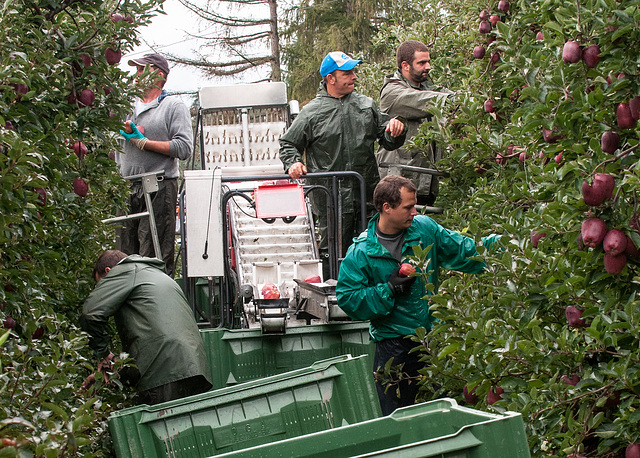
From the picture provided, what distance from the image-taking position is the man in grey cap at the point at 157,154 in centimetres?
786

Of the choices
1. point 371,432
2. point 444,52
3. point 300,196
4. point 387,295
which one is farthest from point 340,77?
point 371,432

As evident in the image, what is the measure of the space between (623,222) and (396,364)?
248 centimetres

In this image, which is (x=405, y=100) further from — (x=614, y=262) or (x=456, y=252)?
(x=614, y=262)

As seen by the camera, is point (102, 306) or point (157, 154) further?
point (157, 154)

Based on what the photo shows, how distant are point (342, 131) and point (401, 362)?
2.60 metres

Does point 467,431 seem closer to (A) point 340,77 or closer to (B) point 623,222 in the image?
(B) point 623,222

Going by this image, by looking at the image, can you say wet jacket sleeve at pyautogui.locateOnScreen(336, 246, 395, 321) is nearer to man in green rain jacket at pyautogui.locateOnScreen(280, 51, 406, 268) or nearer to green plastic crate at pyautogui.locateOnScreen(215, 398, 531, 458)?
green plastic crate at pyautogui.locateOnScreen(215, 398, 531, 458)

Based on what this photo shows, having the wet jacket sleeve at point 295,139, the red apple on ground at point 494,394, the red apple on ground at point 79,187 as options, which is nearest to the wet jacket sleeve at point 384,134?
the wet jacket sleeve at point 295,139

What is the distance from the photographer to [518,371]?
3.28m

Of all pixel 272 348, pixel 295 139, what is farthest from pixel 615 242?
pixel 295 139

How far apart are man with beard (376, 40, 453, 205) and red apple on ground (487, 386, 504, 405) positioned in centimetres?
340

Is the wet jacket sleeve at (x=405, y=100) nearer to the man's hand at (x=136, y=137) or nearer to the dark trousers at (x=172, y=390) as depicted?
the man's hand at (x=136, y=137)

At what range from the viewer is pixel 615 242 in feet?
8.29

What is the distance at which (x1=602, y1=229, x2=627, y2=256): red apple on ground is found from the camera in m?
2.53
